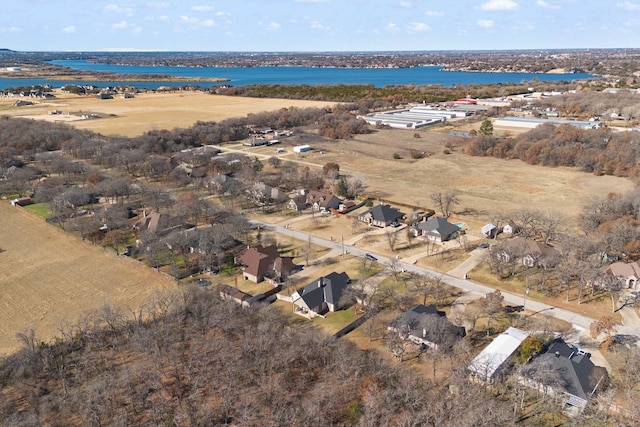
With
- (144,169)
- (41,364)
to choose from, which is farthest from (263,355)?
(144,169)

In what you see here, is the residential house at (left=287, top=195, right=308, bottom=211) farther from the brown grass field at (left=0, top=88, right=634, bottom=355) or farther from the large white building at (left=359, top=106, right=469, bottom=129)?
the large white building at (left=359, top=106, right=469, bottom=129)

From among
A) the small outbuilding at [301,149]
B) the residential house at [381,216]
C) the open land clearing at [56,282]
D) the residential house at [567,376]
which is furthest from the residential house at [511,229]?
the small outbuilding at [301,149]

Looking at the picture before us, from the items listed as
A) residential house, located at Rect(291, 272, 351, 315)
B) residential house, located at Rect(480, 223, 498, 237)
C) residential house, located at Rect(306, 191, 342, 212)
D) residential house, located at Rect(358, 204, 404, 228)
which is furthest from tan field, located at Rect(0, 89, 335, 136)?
residential house, located at Rect(480, 223, 498, 237)

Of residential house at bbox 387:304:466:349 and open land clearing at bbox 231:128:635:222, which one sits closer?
residential house at bbox 387:304:466:349

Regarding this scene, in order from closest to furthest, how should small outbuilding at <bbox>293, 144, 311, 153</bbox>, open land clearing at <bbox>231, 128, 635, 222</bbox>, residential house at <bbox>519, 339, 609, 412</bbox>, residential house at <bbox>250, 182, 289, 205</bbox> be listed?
residential house at <bbox>519, 339, 609, 412</bbox>, residential house at <bbox>250, 182, 289, 205</bbox>, open land clearing at <bbox>231, 128, 635, 222</bbox>, small outbuilding at <bbox>293, 144, 311, 153</bbox>

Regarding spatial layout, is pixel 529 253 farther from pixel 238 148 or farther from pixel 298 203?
pixel 238 148
